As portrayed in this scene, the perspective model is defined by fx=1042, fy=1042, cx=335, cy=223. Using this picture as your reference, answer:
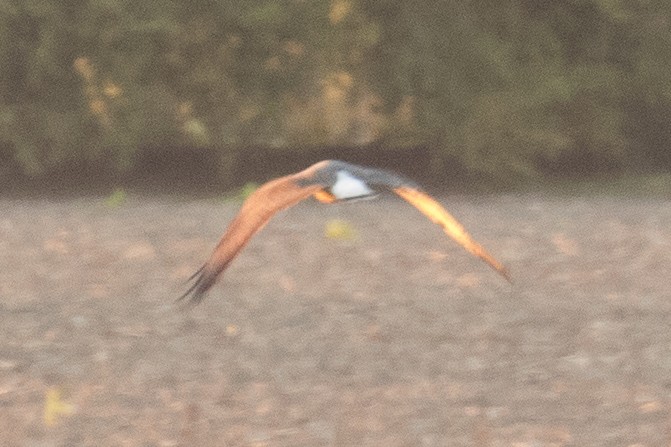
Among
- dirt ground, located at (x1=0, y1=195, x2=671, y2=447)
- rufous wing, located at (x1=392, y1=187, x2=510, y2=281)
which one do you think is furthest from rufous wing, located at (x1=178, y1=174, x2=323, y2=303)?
dirt ground, located at (x1=0, y1=195, x2=671, y2=447)

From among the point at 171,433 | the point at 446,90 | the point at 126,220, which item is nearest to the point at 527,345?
the point at 171,433

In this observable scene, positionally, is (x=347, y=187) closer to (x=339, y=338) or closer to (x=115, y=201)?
(x=339, y=338)

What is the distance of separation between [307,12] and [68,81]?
2.43 metres

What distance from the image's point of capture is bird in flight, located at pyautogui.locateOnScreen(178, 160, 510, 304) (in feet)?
7.55

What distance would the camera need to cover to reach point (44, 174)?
11.8 meters

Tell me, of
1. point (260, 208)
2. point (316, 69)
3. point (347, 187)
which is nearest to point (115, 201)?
point (316, 69)

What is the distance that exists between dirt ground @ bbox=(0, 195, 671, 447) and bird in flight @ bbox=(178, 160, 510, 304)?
138cm

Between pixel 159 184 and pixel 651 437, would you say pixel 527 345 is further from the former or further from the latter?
pixel 159 184

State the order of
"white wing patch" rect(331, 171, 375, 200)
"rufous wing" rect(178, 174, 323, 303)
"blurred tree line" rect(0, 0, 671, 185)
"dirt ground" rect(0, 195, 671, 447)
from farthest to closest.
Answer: "blurred tree line" rect(0, 0, 671, 185) < "dirt ground" rect(0, 195, 671, 447) < "white wing patch" rect(331, 171, 375, 200) < "rufous wing" rect(178, 174, 323, 303)

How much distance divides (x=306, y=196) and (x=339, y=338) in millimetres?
2649

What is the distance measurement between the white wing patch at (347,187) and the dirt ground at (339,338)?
1.44 meters

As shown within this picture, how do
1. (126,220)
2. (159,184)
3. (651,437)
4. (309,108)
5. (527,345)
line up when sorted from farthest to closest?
1. (159,184)
2. (309,108)
3. (126,220)
4. (527,345)
5. (651,437)

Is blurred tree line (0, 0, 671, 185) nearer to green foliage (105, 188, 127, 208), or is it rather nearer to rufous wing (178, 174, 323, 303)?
green foliage (105, 188, 127, 208)

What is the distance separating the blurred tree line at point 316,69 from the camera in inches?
388
